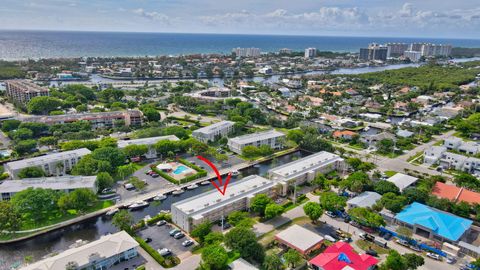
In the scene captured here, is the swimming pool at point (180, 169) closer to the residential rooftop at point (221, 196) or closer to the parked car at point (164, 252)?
the residential rooftop at point (221, 196)

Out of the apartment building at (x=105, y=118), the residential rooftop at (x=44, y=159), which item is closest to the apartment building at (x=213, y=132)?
the apartment building at (x=105, y=118)

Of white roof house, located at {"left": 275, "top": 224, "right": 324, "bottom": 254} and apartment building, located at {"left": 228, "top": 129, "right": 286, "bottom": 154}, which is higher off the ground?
apartment building, located at {"left": 228, "top": 129, "right": 286, "bottom": 154}

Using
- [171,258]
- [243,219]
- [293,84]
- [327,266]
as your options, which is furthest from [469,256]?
[293,84]

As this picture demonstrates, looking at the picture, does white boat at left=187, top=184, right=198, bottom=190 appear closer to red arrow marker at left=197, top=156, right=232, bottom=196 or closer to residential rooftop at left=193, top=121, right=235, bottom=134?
→ red arrow marker at left=197, top=156, right=232, bottom=196

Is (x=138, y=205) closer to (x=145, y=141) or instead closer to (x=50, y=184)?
(x=50, y=184)

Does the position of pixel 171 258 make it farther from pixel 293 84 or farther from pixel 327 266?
pixel 293 84

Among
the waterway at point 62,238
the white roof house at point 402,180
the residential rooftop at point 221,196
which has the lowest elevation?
the waterway at point 62,238

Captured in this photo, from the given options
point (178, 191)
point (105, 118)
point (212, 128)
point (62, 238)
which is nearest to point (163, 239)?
point (62, 238)

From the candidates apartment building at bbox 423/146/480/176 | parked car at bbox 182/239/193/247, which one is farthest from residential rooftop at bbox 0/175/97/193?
apartment building at bbox 423/146/480/176
